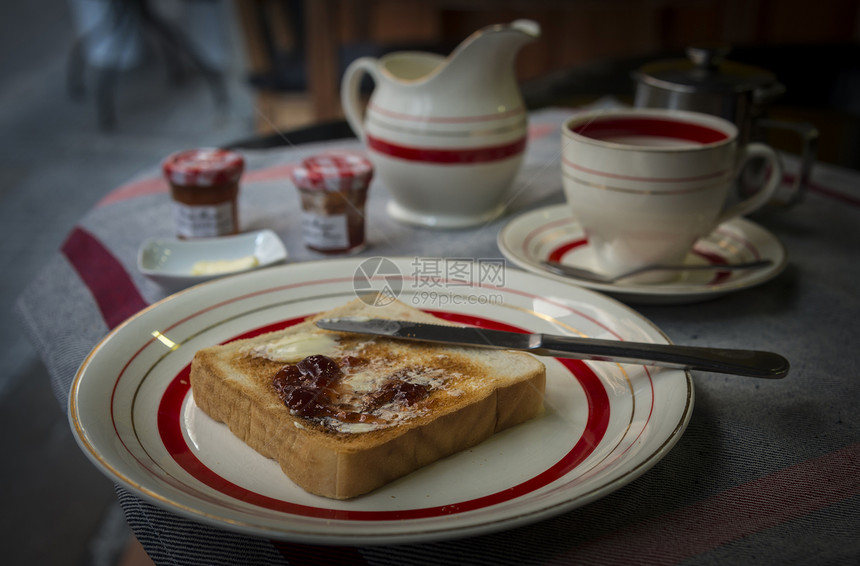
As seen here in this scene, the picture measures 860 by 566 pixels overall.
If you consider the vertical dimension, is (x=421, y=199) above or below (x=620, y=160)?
below

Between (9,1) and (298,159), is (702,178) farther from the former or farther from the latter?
(9,1)

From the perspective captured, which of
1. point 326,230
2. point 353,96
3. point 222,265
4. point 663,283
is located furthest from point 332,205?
point 663,283

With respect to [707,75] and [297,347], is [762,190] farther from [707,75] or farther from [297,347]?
[297,347]

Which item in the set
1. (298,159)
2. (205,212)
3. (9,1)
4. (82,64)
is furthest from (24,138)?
(205,212)

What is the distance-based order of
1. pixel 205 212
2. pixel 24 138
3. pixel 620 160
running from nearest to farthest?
pixel 620 160, pixel 205 212, pixel 24 138

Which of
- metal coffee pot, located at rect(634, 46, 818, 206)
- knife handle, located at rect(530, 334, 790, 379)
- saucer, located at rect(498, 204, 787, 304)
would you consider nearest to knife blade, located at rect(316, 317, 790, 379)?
knife handle, located at rect(530, 334, 790, 379)
